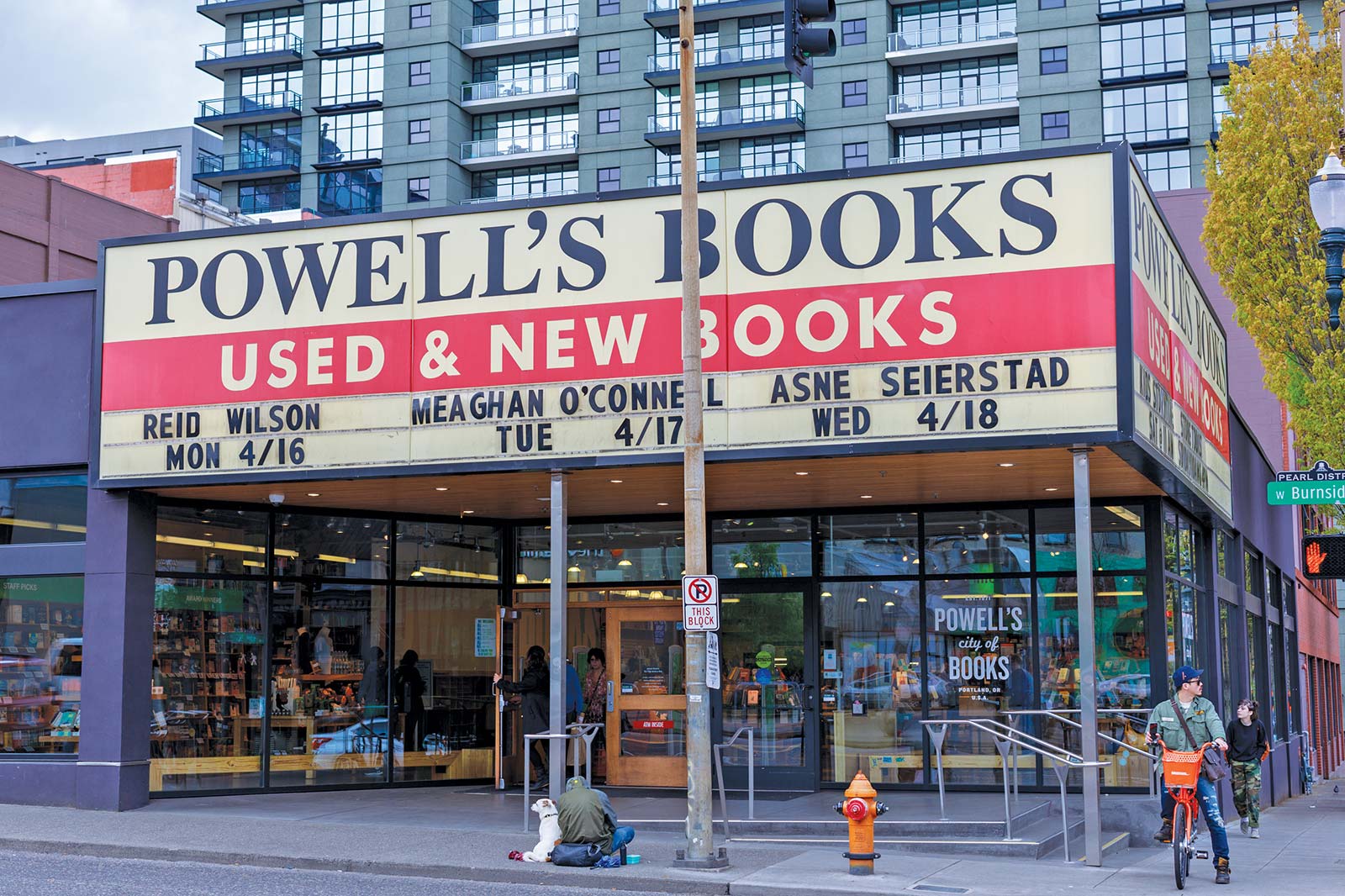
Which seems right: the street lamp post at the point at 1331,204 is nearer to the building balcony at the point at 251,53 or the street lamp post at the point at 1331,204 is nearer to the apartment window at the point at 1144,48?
the apartment window at the point at 1144,48

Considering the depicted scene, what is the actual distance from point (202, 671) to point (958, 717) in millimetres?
9287

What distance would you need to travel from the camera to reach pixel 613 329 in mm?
14930

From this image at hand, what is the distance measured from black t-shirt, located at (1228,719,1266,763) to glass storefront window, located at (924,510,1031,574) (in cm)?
417

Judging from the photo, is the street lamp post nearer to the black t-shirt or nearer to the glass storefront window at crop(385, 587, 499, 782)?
the black t-shirt

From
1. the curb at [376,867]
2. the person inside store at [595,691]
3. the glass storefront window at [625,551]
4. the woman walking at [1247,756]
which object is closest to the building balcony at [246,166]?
the glass storefront window at [625,551]

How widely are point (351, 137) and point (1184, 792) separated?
6865 centimetres

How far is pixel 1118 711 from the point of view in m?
17.2

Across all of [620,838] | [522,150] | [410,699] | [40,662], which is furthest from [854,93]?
[620,838]

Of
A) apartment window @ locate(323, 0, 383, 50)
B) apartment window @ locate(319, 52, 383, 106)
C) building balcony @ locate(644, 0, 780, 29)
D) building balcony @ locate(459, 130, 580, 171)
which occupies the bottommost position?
building balcony @ locate(459, 130, 580, 171)

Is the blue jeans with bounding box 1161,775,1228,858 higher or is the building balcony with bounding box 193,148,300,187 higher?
the building balcony with bounding box 193,148,300,187

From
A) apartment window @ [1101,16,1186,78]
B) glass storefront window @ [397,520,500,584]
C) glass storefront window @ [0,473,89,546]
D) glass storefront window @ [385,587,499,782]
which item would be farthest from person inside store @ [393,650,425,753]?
apartment window @ [1101,16,1186,78]

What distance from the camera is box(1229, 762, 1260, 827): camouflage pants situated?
1884 cm

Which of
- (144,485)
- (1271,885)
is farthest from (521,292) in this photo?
(1271,885)

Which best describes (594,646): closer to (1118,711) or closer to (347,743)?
(347,743)
